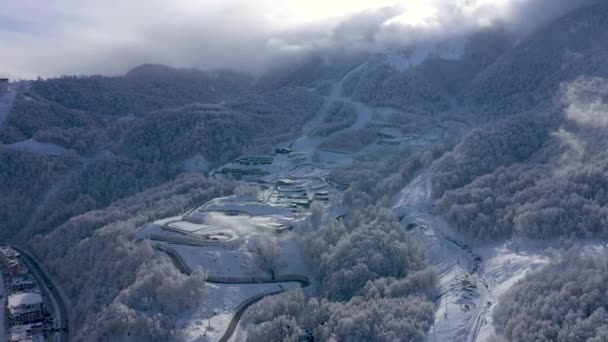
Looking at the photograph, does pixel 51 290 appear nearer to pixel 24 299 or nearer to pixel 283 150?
pixel 24 299

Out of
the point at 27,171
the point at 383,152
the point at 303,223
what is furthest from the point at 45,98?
the point at 303,223

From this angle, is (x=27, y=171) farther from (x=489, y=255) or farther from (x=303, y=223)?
(x=489, y=255)

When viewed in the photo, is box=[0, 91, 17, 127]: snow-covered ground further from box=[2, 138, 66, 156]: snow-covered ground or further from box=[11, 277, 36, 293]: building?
box=[11, 277, 36, 293]: building

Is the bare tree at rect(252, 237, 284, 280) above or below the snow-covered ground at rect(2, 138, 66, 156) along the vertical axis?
below

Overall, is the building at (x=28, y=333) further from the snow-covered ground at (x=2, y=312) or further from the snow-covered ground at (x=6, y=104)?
the snow-covered ground at (x=6, y=104)

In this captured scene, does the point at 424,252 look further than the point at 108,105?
No

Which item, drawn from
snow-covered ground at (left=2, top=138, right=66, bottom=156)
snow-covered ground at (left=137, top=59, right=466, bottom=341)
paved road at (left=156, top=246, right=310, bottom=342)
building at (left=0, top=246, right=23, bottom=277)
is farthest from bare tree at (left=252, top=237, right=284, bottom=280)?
snow-covered ground at (left=2, top=138, right=66, bottom=156)

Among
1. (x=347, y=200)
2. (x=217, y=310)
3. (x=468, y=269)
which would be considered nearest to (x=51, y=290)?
(x=217, y=310)
